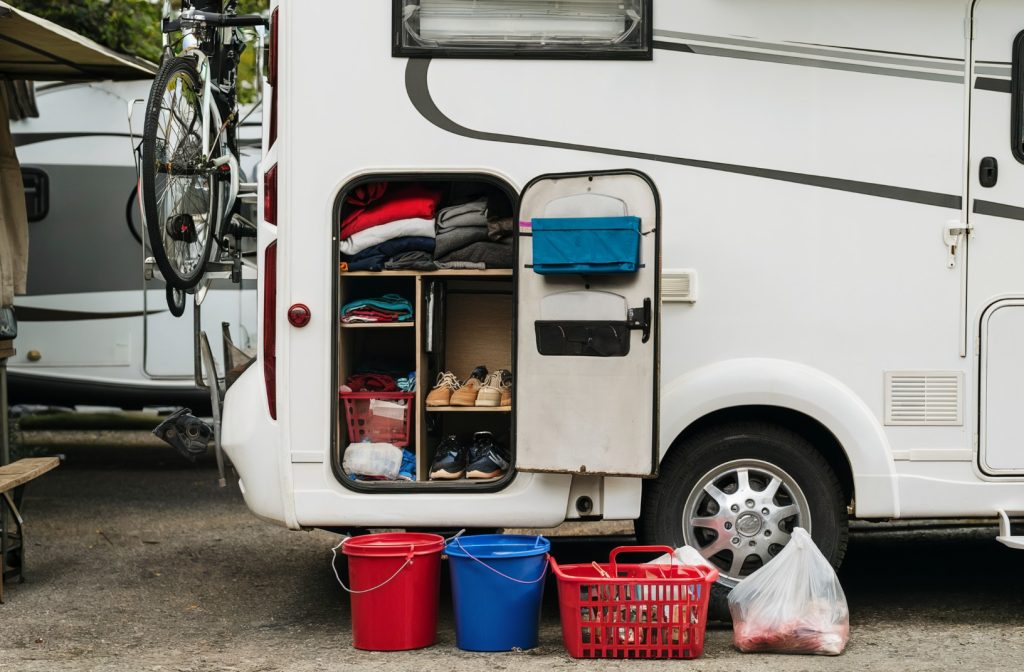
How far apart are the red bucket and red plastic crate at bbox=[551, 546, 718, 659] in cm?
53

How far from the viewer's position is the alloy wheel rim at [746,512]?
4992 millimetres

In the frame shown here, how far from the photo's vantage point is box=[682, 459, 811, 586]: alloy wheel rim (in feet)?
16.4

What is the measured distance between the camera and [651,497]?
16.4 feet

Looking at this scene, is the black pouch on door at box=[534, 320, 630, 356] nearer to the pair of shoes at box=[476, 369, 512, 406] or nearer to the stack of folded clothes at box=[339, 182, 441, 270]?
the pair of shoes at box=[476, 369, 512, 406]

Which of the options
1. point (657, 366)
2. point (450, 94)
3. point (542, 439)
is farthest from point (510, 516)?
point (450, 94)

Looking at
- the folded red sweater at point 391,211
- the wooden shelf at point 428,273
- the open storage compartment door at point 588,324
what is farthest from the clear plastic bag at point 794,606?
the folded red sweater at point 391,211

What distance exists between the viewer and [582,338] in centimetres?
478

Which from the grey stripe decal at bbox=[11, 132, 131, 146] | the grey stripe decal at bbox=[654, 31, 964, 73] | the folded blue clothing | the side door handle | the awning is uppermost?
the awning

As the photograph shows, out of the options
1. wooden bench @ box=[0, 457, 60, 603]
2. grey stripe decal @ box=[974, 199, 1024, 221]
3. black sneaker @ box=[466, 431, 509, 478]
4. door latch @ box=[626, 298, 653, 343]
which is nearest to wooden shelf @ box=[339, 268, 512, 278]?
door latch @ box=[626, 298, 653, 343]

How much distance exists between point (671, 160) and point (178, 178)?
2319mm

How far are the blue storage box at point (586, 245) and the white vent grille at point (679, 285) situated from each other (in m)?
0.26

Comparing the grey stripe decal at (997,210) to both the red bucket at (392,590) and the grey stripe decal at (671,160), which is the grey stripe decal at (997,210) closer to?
the grey stripe decal at (671,160)

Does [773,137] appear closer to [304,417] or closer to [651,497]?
[651,497]

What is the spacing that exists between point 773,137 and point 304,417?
217 centimetres
